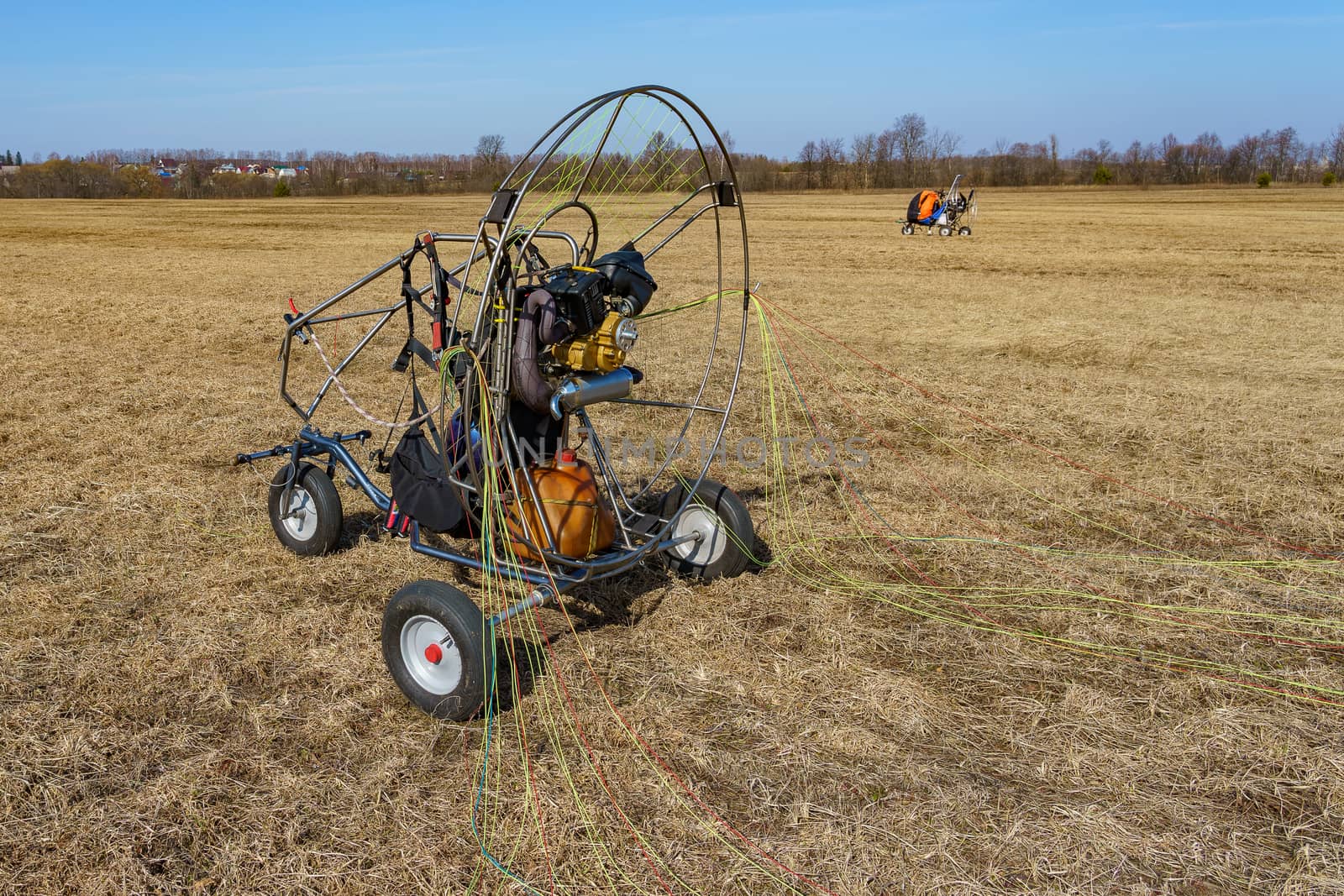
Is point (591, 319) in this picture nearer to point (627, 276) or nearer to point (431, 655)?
point (627, 276)

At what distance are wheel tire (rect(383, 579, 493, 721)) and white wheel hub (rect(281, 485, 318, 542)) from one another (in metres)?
1.53

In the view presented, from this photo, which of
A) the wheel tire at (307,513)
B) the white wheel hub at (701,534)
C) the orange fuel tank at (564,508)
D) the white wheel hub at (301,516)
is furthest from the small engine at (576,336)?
the white wheel hub at (301,516)

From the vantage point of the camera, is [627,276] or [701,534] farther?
[701,534]

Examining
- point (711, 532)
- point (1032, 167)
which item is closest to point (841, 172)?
point (1032, 167)

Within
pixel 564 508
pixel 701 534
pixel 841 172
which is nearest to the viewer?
pixel 564 508

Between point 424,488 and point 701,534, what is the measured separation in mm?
1478

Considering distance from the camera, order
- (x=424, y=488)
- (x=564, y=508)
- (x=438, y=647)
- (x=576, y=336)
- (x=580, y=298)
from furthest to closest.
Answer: (x=424, y=488), (x=564, y=508), (x=576, y=336), (x=580, y=298), (x=438, y=647)

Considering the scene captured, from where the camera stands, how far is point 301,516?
5.37 meters

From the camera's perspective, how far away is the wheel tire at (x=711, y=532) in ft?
16.2

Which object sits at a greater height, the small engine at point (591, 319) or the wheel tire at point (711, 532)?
the small engine at point (591, 319)

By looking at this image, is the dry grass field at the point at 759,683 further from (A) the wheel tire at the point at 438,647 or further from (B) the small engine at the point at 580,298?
(B) the small engine at the point at 580,298

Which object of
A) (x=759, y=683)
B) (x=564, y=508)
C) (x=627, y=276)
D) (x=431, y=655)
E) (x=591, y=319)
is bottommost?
(x=759, y=683)

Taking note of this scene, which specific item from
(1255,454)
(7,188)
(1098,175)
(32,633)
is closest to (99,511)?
(32,633)

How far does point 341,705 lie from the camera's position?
387 centimetres
